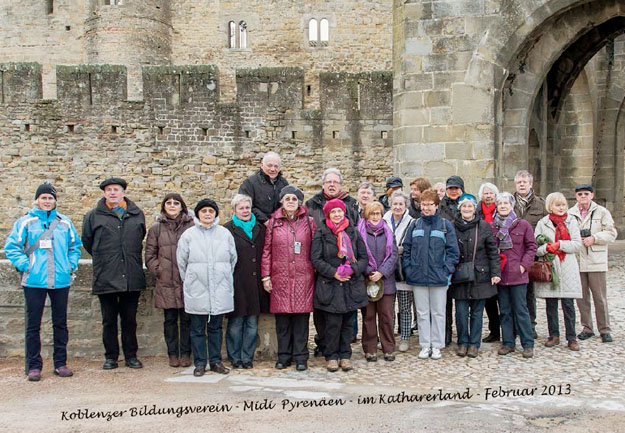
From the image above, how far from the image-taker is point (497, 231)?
6.62 meters

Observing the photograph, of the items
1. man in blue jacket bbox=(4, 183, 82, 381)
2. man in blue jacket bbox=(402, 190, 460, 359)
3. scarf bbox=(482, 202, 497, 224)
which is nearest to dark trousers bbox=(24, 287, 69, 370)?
man in blue jacket bbox=(4, 183, 82, 381)

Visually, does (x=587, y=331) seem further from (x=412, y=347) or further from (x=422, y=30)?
(x=422, y=30)

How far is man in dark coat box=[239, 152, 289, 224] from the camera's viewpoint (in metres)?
6.71

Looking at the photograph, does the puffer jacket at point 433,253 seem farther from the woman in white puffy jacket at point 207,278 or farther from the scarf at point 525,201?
A: the woman in white puffy jacket at point 207,278

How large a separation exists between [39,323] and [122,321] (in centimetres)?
68

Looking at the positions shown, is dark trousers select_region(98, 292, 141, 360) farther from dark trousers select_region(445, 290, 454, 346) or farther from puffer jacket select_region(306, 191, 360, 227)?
dark trousers select_region(445, 290, 454, 346)

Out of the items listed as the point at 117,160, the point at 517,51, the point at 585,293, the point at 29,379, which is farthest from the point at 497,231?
the point at 117,160

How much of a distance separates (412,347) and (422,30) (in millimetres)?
4652

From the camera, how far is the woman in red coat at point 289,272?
19.9 ft

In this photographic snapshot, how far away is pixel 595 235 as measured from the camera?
23.0 feet

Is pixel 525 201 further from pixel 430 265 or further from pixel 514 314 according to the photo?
pixel 430 265

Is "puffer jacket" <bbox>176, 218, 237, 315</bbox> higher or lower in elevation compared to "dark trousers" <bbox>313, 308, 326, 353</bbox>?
higher

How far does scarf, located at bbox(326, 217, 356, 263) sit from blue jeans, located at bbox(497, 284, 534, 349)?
1583mm

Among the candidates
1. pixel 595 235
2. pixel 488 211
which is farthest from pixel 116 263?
pixel 595 235
